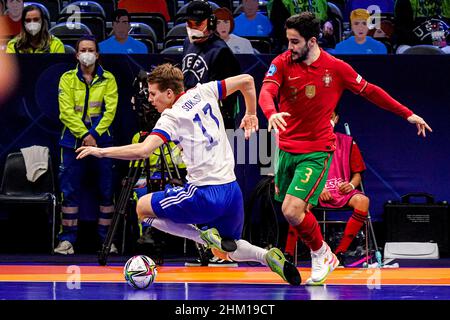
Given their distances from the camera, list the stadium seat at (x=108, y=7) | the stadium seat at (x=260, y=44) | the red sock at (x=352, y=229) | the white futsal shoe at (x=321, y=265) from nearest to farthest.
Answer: the white futsal shoe at (x=321, y=265) → the red sock at (x=352, y=229) → the stadium seat at (x=260, y=44) → the stadium seat at (x=108, y=7)

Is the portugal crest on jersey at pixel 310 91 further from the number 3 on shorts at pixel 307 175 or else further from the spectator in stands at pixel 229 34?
the spectator in stands at pixel 229 34

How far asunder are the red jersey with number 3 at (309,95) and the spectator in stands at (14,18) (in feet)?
15.0

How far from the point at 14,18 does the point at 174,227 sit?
Result: 508 cm

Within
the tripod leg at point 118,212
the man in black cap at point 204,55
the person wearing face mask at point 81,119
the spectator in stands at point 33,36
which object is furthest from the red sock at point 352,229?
the spectator in stands at point 33,36

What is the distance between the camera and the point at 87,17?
12047 mm

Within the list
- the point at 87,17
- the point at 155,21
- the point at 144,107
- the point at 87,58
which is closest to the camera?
the point at 144,107

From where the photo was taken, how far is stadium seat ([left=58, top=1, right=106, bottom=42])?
1193cm

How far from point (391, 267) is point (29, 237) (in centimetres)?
385

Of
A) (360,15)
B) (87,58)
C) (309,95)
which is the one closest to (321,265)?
(309,95)

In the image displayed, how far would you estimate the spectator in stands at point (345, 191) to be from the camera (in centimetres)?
943

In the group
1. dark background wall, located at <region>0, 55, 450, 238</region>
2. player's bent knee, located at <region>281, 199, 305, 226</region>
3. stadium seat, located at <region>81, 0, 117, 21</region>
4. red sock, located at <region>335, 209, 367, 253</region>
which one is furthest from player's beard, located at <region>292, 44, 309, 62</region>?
stadium seat, located at <region>81, 0, 117, 21</region>

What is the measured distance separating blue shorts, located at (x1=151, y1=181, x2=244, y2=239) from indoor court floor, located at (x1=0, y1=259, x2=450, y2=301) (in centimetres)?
49

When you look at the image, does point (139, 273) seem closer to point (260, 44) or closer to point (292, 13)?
point (260, 44)

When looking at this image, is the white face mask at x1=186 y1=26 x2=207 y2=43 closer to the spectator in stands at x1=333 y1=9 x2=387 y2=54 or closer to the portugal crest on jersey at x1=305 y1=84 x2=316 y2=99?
the portugal crest on jersey at x1=305 y1=84 x2=316 y2=99
